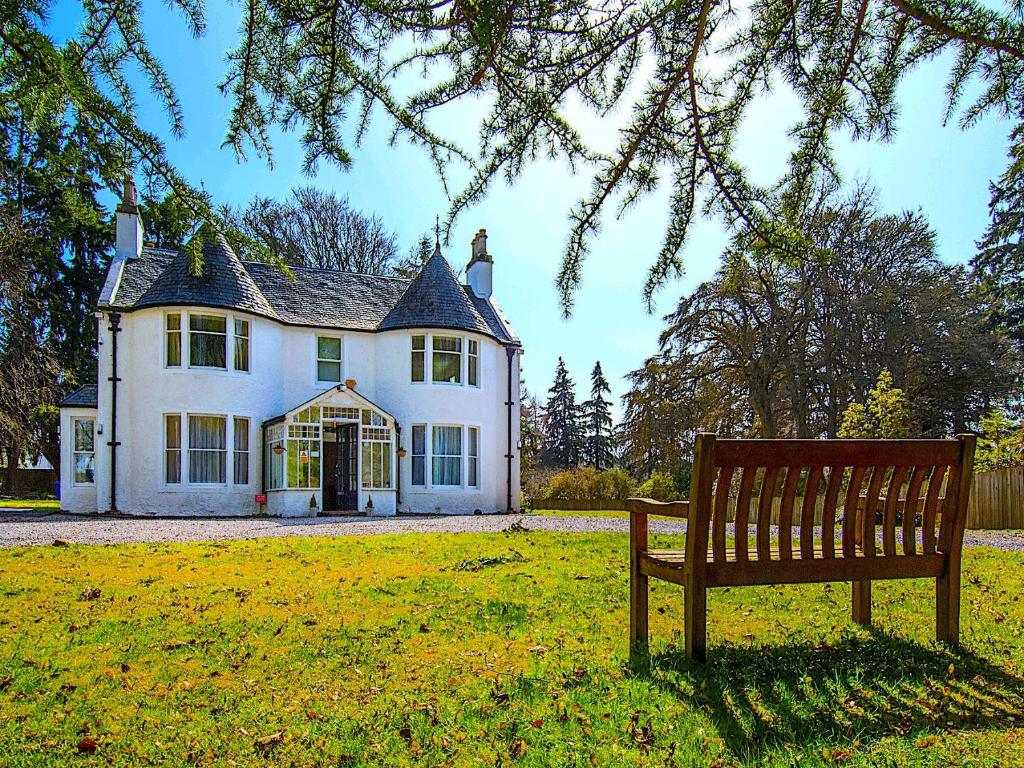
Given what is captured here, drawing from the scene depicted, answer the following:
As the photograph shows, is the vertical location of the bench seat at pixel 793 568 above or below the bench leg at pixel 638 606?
above

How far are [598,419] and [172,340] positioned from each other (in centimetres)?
3956

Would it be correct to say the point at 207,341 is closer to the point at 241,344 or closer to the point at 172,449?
the point at 241,344

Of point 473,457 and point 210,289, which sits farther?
point 473,457

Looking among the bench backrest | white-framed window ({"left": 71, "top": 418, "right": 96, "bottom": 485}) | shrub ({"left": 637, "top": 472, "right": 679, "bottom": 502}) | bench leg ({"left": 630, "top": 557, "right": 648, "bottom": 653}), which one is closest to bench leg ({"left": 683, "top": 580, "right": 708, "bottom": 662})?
the bench backrest

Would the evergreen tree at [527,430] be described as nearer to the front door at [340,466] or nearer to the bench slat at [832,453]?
the front door at [340,466]

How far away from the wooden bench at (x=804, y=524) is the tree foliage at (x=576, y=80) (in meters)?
1.12

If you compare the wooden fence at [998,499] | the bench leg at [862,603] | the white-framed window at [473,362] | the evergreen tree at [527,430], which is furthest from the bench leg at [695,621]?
the evergreen tree at [527,430]

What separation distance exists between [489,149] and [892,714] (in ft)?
10.2

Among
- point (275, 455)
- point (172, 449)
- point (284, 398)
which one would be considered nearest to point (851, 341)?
point (284, 398)

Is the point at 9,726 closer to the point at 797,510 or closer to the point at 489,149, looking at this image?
the point at 489,149

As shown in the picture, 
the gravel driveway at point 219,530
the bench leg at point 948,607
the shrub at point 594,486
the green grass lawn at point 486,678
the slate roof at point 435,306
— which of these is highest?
the slate roof at point 435,306

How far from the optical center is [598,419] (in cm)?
5600

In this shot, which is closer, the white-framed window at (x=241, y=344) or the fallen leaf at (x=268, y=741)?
the fallen leaf at (x=268, y=741)

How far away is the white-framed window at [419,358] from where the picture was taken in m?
22.2
